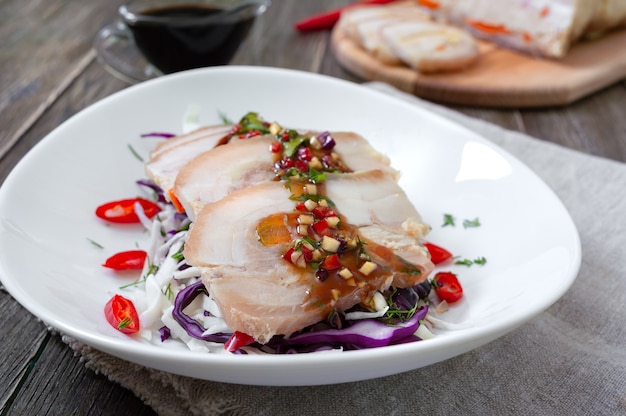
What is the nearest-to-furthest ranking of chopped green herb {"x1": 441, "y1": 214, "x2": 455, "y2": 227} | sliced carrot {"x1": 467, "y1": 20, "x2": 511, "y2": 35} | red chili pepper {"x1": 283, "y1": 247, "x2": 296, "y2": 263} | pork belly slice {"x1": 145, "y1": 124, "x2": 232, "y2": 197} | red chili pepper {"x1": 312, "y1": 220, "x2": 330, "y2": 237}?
red chili pepper {"x1": 283, "y1": 247, "x2": 296, "y2": 263} < red chili pepper {"x1": 312, "y1": 220, "x2": 330, "y2": 237} < pork belly slice {"x1": 145, "y1": 124, "x2": 232, "y2": 197} < chopped green herb {"x1": 441, "y1": 214, "x2": 455, "y2": 227} < sliced carrot {"x1": 467, "y1": 20, "x2": 511, "y2": 35}

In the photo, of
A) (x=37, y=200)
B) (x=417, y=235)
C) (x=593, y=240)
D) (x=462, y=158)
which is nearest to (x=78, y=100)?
(x=37, y=200)

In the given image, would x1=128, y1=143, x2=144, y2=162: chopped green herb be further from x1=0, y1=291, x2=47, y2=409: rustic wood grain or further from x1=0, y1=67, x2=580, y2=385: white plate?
x1=0, y1=291, x2=47, y2=409: rustic wood grain

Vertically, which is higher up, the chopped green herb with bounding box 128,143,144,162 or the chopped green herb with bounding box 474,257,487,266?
the chopped green herb with bounding box 128,143,144,162

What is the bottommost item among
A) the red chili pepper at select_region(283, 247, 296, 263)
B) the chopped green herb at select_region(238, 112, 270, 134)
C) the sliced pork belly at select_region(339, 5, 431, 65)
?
the sliced pork belly at select_region(339, 5, 431, 65)

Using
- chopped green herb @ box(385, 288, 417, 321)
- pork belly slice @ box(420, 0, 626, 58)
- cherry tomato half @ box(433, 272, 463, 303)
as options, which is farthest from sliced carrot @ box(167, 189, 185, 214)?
pork belly slice @ box(420, 0, 626, 58)

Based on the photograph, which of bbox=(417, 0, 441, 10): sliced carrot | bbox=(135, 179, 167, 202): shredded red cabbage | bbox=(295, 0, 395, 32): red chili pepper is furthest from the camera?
bbox=(295, 0, 395, 32): red chili pepper

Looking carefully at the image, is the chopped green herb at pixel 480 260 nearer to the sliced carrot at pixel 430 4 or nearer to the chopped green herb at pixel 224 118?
the chopped green herb at pixel 224 118

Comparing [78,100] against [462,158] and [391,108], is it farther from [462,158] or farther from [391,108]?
[462,158]

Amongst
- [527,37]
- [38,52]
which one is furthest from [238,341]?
[527,37]

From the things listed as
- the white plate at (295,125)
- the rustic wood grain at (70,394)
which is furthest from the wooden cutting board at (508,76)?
the rustic wood grain at (70,394)
